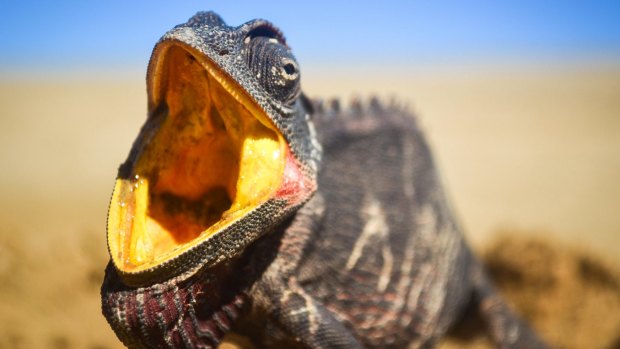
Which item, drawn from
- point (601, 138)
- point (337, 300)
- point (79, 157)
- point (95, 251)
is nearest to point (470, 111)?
point (601, 138)

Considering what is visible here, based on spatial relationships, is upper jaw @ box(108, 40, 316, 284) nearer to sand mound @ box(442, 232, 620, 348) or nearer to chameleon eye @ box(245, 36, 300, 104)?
chameleon eye @ box(245, 36, 300, 104)

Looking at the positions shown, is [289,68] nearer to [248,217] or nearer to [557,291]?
[248,217]

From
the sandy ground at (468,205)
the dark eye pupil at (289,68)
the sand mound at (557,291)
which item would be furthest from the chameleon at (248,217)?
the sand mound at (557,291)

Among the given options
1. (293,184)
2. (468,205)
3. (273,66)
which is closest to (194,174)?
(293,184)

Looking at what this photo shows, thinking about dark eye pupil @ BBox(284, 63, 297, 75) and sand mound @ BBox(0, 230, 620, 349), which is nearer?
dark eye pupil @ BBox(284, 63, 297, 75)

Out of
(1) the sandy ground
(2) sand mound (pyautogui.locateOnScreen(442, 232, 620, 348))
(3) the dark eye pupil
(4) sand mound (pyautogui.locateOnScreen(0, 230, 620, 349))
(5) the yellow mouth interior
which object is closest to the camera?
(5) the yellow mouth interior

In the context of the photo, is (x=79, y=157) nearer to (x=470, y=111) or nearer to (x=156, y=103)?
(x=156, y=103)

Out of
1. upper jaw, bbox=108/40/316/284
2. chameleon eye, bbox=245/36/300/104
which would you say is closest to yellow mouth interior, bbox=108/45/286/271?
upper jaw, bbox=108/40/316/284
